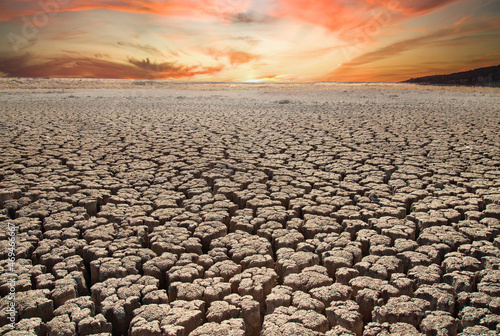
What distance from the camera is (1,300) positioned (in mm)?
1929

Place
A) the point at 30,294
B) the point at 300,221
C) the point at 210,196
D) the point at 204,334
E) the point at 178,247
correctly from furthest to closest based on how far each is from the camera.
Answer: the point at 210,196
the point at 300,221
the point at 178,247
the point at 30,294
the point at 204,334

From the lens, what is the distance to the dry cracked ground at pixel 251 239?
185 centimetres

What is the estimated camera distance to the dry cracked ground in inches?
72.8

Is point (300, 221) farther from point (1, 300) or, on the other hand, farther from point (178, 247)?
point (1, 300)

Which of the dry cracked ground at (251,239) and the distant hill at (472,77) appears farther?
the distant hill at (472,77)

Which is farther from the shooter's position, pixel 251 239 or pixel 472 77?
pixel 472 77

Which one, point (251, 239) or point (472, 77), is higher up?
point (472, 77)

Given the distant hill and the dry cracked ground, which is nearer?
the dry cracked ground

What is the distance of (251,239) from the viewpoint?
2.61m

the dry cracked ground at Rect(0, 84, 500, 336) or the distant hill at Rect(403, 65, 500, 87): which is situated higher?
→ the distant hill at Rect(403, 65, 500, 87)

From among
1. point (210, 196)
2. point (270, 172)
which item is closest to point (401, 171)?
point (270, 172)

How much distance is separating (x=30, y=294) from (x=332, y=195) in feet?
8.31

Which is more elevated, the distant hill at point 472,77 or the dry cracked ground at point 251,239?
the distant hill at point 472,77

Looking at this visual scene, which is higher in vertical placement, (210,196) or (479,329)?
(210,196)
